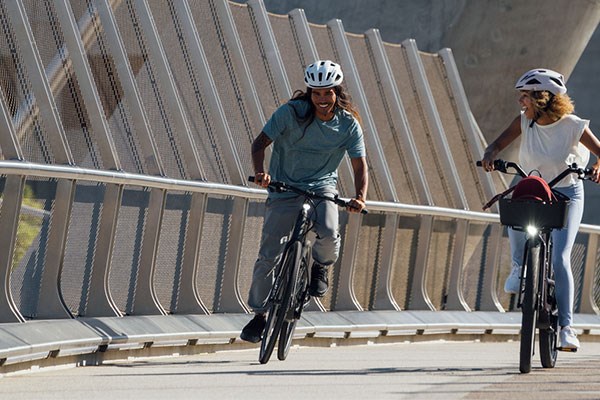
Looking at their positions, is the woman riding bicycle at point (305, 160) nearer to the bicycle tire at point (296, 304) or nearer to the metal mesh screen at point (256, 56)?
the bicycle tire at point (296, 304)

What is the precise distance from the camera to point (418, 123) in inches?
679

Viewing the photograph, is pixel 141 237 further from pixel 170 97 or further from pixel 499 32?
pixel 499 32

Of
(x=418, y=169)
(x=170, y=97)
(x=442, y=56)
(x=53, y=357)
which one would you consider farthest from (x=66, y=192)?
(x=442, y=56)

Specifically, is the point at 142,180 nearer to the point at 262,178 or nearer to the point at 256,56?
the point at 262,178

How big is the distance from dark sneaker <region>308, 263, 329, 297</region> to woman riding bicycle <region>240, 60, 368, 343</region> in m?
0.11

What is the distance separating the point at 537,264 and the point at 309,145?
5.02 feet

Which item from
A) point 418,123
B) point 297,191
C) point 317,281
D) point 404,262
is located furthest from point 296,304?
point 418,123

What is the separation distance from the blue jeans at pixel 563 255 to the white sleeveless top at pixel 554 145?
134mm

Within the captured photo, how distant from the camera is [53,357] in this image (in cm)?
1019

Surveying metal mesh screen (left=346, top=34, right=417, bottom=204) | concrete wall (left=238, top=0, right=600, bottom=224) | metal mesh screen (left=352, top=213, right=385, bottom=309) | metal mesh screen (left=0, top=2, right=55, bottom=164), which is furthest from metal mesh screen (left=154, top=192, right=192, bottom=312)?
concrete wall (left=238, top=0, right=600, bottom=224)

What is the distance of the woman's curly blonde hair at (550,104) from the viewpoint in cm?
1097

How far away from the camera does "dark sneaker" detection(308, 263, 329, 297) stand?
36.2ft

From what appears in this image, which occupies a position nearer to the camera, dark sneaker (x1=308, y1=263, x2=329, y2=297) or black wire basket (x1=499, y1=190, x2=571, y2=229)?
black wire basket (x1=499, y1=190, x2=571, y2=229)

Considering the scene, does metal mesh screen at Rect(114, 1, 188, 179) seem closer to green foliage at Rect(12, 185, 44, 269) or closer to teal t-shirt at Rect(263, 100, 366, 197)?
teal t-shirt at Rect(263, 100, 366, 197)
